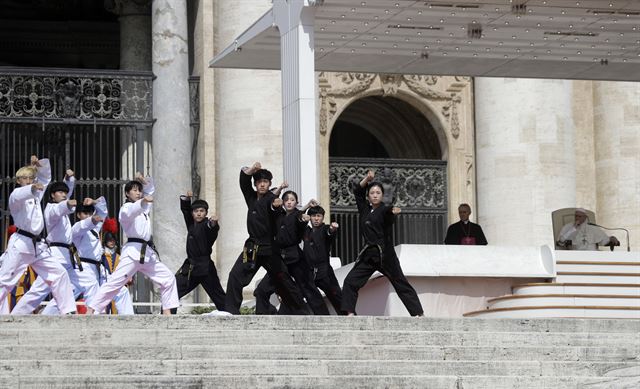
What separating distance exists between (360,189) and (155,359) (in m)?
4.53

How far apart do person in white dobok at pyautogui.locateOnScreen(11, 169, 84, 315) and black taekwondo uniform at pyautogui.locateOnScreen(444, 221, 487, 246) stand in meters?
6.74

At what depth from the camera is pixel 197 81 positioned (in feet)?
86.5

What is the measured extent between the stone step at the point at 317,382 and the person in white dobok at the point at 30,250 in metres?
3.74

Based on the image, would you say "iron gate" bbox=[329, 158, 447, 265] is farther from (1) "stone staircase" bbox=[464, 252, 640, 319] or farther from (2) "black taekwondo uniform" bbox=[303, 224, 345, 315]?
(2) "black taekwondo uniform" bbox=[303, 224, 345, 315]

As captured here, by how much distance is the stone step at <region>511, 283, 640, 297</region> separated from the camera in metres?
19.4

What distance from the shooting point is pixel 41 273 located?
54.5 ft

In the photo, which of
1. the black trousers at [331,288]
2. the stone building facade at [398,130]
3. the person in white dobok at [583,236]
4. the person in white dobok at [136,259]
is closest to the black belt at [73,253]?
the person in white dobok at [136,259]

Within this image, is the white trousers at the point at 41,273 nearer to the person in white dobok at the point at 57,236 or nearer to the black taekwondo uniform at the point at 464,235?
the person in white dobok at the point at 57,236

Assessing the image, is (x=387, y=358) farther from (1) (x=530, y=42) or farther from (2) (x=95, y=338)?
(1) (x=530, y=42)

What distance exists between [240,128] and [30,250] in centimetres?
969

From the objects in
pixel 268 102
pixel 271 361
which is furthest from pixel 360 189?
pixel 268 102

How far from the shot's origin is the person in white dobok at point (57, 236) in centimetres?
1692

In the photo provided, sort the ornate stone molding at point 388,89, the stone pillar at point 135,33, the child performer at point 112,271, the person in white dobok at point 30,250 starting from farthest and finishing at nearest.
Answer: the ornate stone molding at point 388,89, the stone pillar at point 135,33, the child performer at point 112,271, the person in white dobok at point 30,250

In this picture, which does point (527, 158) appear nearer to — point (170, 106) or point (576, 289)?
point (170, 106)
